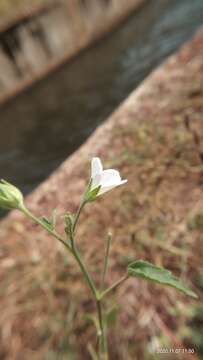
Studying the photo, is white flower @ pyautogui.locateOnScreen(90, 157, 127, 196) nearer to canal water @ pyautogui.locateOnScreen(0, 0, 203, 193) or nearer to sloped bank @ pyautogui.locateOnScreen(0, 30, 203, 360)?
sloped bank @ pyautogui.locateOnScreen(0, 30, 203, 360)

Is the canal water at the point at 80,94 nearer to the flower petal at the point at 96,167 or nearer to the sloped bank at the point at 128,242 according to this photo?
the sloped bank at the point at 128,242

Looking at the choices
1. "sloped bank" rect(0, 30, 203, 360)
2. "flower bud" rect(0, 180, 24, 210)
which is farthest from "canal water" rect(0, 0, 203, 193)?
"flower bud" rect(0, 180, 24, 210)

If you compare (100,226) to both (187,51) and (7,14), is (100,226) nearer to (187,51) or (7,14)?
(187,51)

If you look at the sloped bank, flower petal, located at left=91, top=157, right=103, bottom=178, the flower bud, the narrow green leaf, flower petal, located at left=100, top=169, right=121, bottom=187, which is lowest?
the sloped bank

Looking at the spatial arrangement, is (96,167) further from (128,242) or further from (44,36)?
(44,36)
